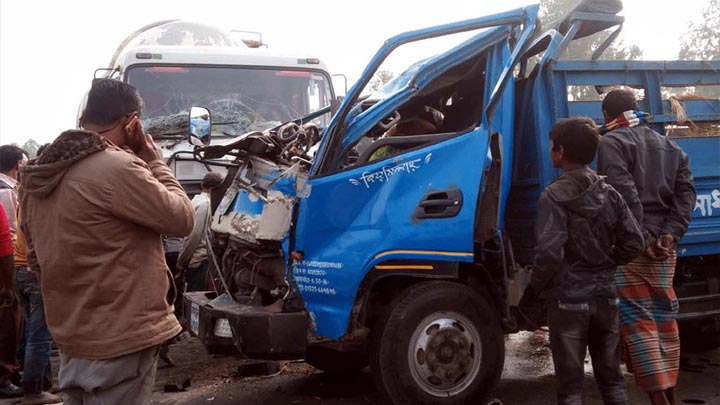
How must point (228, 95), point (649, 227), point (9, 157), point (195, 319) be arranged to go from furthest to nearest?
point (228, 95)
point (9, 157)
point (195, 319)
point (649, 227)

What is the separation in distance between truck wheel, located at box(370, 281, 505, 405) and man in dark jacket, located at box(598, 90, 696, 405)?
0.81m

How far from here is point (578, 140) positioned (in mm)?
3408

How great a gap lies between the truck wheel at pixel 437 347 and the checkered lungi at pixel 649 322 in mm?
762

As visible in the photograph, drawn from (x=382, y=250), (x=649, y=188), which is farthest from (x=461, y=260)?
(x=649, y=188)

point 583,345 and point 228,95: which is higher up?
point 228,95

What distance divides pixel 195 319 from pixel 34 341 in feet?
4.76

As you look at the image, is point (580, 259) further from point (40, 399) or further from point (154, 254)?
point (40, 399)

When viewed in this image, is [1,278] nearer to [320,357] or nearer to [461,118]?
[320,357]

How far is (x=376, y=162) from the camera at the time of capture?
406 centimetres

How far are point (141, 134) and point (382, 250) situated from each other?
1746 mm

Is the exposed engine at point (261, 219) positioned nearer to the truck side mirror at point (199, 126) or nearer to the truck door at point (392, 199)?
the truck door at point (392, 199)

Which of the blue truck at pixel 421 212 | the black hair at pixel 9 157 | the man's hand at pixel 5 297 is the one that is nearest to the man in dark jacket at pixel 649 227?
the blue truck at pixel 421 212

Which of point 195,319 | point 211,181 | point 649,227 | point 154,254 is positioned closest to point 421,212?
point 649,227

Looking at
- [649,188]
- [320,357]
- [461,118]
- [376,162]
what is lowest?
[320,357]
